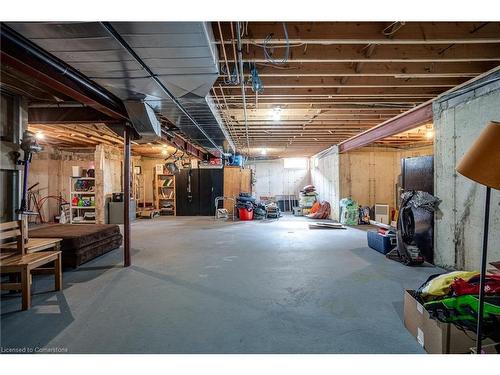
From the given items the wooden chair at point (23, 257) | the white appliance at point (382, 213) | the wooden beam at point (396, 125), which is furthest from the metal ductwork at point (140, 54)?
the white appliance at point (382, 213)

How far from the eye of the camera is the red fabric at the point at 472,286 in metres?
1.79

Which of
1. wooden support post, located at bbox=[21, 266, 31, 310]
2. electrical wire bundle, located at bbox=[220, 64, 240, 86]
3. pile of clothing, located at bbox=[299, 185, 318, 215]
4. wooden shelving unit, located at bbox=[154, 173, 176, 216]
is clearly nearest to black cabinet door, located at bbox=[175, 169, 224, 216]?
wooden shelving unit, located at bbox=[154, 173, 176, 216]

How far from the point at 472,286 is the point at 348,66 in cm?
257

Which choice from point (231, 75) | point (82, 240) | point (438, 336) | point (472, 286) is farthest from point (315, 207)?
point (438, 336)

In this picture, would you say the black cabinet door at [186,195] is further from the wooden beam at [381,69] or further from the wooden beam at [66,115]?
the wooden beam at [381,69]

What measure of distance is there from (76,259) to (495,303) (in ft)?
14.8

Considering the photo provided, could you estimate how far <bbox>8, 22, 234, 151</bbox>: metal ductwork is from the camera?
172cm

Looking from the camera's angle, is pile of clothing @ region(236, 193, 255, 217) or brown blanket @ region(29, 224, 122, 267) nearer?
brown blanket @ region(29, 224, 122, 267)

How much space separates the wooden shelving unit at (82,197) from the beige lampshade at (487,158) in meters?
8.92

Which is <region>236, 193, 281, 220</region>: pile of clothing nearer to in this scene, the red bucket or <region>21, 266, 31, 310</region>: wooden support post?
the red bucket

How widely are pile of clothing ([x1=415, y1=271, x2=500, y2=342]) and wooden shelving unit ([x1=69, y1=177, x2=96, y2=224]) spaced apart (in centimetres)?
871

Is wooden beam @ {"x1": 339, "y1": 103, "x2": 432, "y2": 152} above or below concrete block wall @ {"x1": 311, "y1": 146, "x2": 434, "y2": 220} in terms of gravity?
above

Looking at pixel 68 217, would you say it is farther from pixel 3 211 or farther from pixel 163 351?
pixel 163 351

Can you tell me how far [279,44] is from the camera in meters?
2.63
